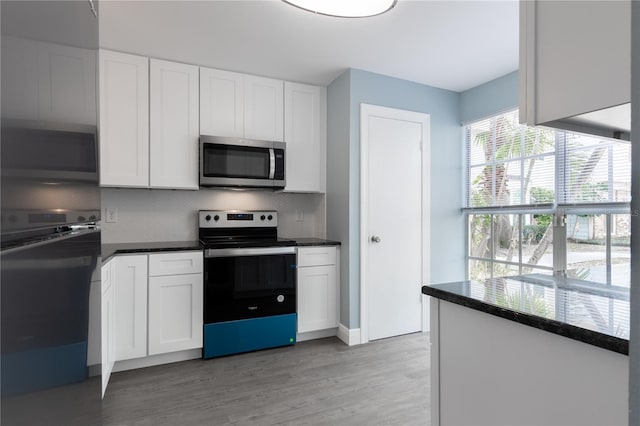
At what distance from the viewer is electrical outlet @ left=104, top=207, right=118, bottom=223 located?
302 centimetres

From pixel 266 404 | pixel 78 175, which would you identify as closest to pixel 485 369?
pixel 78 175

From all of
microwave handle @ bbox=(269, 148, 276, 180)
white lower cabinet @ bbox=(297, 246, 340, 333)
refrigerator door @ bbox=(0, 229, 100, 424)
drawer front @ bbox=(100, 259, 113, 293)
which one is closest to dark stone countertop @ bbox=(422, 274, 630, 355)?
refrigerator door @ bbox=(0, 229, 100, 424)

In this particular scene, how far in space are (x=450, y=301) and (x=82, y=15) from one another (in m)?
1.19

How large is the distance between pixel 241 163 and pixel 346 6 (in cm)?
162

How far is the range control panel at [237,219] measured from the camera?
3281mm

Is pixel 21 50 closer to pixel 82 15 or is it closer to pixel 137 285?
pixel 82 15

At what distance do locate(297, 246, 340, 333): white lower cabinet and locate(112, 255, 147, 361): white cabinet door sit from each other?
1236mm

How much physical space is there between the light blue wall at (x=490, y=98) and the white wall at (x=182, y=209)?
1.75 meters

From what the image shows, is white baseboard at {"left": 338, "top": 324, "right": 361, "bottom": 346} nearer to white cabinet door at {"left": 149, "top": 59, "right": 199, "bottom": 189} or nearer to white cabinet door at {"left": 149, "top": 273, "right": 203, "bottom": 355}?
white cabinet door at {"left": 149, "top": 273, "right": 203, "bottom": 355}

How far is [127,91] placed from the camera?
280cm

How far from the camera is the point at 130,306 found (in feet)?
8.47

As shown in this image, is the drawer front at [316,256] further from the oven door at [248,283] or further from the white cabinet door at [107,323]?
the white cabinet door at [107,323]

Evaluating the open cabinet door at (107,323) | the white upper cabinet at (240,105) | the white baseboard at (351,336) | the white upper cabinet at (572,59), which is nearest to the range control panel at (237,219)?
the white upper cabinet at (240,105)

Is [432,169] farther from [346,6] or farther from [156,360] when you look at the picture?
[156,360]
